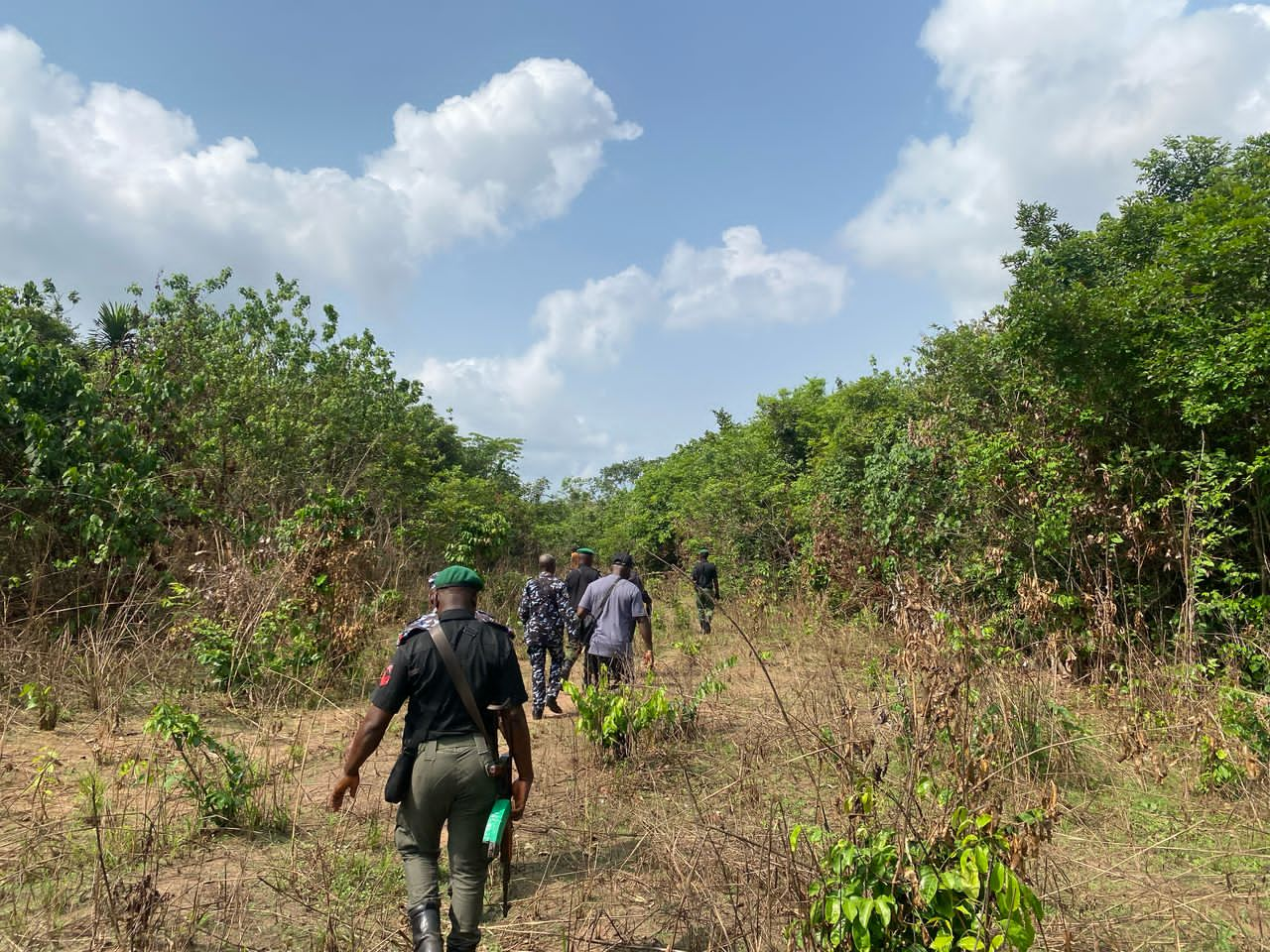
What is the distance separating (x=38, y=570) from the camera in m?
7.11

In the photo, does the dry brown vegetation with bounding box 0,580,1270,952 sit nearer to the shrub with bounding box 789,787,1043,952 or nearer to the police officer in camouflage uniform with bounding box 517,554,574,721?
the shrub with bounding box 789,787,1043,952

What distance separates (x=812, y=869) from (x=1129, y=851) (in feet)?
7.32

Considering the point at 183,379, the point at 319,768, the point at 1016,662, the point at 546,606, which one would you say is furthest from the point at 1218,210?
the point at 183,379

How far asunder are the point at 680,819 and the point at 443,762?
1.62 m

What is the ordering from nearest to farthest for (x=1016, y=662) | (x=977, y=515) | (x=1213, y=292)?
1. (x=1016, y=662)
2. (x=1213, y=292)
3. (x=977, y=515)

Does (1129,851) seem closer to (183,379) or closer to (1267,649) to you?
(1267,649)

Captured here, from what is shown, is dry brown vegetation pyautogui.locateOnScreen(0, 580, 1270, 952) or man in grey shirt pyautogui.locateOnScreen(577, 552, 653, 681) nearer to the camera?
dry brown vegetation pyautogui.locateOnScreen(0, 580, 1270, 952)

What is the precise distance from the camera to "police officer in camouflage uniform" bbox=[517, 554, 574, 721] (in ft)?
22.5

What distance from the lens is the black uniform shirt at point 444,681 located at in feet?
9.70

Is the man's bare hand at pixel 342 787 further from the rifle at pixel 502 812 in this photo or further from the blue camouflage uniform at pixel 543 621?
the blue camouflage uniform at pixel 543 621

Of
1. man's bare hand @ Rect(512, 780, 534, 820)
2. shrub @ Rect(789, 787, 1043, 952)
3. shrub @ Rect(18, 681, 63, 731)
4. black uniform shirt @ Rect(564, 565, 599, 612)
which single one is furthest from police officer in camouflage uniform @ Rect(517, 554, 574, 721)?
shrub @ Rect(789, 787, 1043, 952)

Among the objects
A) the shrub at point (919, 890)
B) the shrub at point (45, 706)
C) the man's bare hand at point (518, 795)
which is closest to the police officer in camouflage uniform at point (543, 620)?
the shrub at point (45, 706)

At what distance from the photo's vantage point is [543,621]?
22.4 feet

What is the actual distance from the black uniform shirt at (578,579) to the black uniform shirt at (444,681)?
5.30 metres
